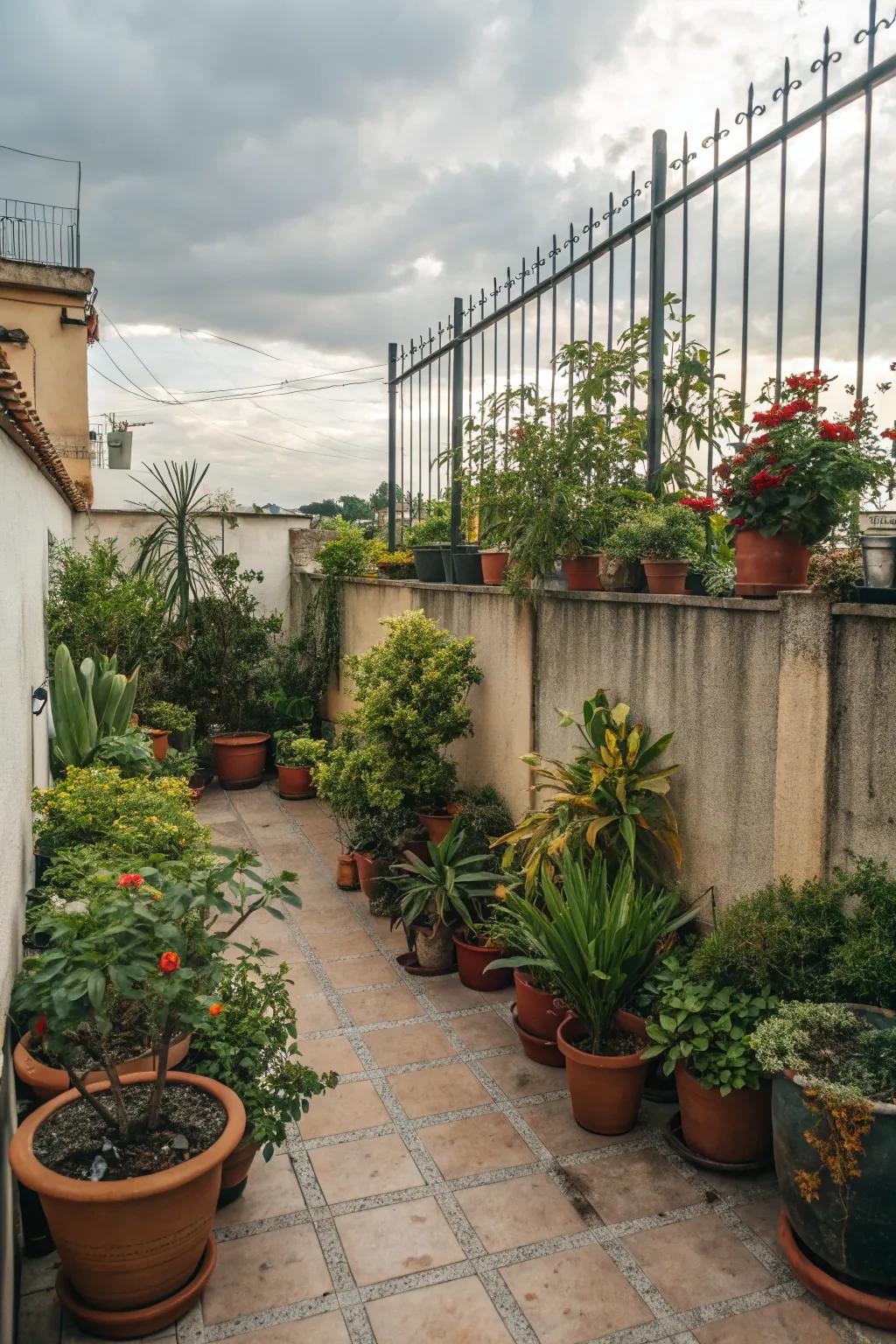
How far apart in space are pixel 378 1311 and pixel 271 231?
9.16 meters

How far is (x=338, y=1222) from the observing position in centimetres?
→ 259

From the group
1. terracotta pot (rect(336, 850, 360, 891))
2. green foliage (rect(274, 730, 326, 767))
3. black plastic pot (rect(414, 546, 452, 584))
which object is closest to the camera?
terracotta pot (rect(336, 850, 360, 891))

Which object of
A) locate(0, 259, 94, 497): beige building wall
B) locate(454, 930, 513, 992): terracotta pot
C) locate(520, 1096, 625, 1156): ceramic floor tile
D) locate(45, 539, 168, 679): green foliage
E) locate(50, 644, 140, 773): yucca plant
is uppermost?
locate(0, 259, 94, 497): beige building wall

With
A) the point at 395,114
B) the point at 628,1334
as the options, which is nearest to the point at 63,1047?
the point at 628,1334

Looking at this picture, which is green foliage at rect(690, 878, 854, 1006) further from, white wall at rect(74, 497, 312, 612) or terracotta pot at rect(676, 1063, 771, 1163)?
white wall at rect(74, 497, 312, 612)

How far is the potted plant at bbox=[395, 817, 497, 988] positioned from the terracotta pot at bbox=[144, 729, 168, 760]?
3.67m

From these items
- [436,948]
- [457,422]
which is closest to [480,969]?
[436,948]

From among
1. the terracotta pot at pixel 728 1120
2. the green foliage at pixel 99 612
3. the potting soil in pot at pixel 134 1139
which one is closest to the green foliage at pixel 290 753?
the green foliage at pixel 99 612

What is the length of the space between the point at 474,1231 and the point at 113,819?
227 cm

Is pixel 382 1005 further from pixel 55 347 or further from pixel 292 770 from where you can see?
pixel 55 347

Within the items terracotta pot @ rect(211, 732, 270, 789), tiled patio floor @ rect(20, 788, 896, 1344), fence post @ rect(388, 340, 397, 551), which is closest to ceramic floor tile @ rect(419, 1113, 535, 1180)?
tiled patio floor @ rect(20, 788, 896, 1344)

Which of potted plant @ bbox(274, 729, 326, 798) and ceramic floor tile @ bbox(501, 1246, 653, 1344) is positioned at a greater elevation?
potted plant @ bbox(274, 729, 326, 798)

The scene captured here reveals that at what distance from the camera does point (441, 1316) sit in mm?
2238

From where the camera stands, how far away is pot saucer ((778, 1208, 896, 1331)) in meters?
2.15
